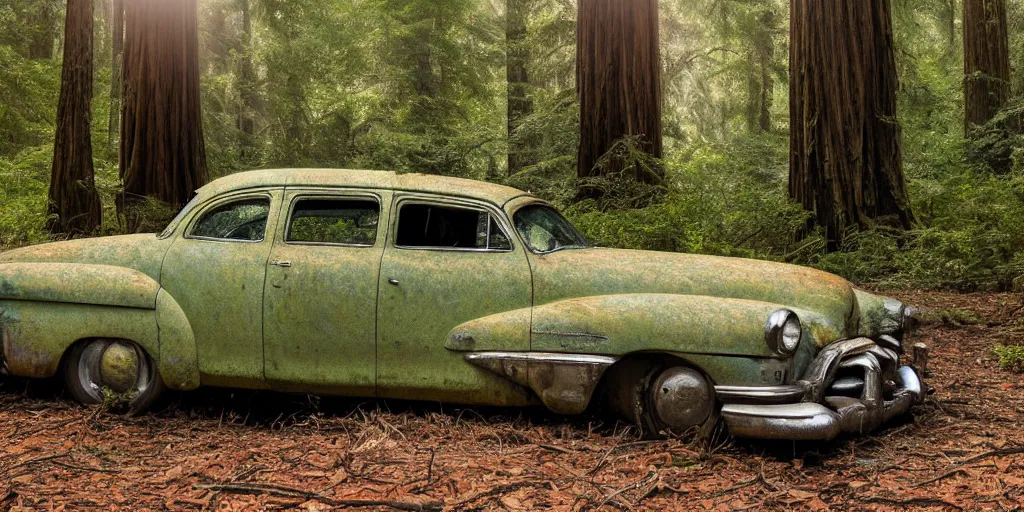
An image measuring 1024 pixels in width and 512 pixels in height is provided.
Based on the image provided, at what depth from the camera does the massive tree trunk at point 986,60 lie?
50.7 feet

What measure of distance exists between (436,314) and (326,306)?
0.68 m

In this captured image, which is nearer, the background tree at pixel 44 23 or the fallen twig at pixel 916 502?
the fallen twig at pixel 916 502

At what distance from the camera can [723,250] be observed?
9.22m

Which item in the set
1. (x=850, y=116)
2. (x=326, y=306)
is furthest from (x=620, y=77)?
(x=326, y=306)

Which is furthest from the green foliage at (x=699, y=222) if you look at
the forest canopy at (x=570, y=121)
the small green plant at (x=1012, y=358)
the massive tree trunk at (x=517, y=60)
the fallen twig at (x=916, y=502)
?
the massive tree trunk at (x=517, y=60)

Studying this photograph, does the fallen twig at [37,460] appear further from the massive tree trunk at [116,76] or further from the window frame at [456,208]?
the massive tree trunk at [116,76]

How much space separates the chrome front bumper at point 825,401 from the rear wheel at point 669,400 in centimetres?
15

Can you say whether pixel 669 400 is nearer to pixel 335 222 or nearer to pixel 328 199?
pixel 335 222

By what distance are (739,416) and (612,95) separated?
6695 millimetres

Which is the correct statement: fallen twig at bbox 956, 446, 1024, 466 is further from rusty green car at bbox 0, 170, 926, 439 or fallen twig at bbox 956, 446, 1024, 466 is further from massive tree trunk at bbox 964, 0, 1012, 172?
massive tree trunk at bbox 964, 0, 1012, 172

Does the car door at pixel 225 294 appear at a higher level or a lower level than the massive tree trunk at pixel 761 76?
lower

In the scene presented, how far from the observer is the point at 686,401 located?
505cm

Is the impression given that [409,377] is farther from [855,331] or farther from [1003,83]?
[1003,83]

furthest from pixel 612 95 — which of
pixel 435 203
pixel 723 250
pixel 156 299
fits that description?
pixel 156 299
